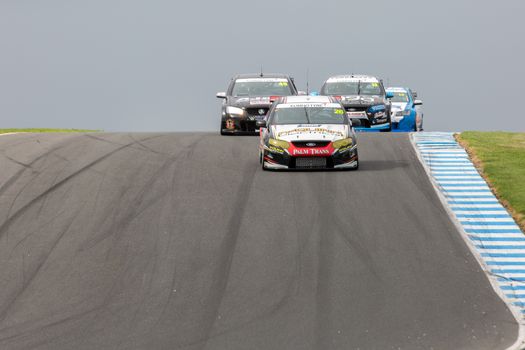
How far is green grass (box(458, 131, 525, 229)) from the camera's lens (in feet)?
56.7

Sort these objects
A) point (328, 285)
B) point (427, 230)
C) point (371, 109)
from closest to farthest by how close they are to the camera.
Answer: point (328, 285) < point (427, 230) < point (371, 109)

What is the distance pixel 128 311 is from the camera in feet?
40.1

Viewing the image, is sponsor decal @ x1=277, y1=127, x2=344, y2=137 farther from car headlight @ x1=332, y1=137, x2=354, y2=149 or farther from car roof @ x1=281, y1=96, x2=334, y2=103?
car roof @ x1=281, y1=96, x2=334, y2=103

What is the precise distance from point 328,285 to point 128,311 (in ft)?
8.12

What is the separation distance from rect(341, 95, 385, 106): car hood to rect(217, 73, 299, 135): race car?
1.29m

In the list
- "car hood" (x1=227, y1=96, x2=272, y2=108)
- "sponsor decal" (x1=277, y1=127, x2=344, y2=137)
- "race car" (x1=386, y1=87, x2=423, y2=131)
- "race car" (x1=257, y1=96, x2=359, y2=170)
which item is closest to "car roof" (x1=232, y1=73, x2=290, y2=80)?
"car hood" (x1=227, y1=96, x2=272, y2=108)

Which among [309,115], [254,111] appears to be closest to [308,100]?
[309,115]

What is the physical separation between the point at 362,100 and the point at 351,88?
1.16 metres

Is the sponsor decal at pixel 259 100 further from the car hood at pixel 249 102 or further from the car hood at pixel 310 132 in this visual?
the car hood at pixel 310 132

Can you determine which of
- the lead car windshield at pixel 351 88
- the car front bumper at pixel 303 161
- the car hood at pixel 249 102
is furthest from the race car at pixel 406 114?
the car front bumper at pixel 303 161

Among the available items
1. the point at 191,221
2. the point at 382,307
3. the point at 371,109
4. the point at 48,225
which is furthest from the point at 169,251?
the point at 371,109

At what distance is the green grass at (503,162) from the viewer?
17281 millimetres

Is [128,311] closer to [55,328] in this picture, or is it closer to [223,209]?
[55,328]

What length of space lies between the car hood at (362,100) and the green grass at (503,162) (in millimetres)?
2758
